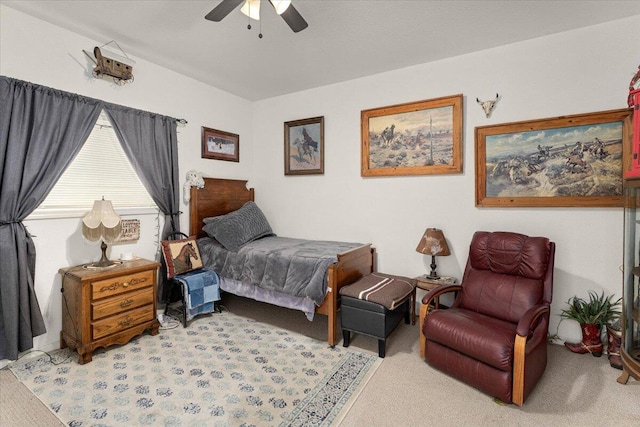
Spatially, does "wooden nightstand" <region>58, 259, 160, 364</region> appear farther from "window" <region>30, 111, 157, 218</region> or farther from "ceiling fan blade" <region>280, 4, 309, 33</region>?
"ceiling fan blade" <region>280, 4, 309, 33</region>

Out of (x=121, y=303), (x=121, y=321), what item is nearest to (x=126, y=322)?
(x=121, y=321)

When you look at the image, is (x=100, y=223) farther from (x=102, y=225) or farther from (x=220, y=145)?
(x=220, y=145)

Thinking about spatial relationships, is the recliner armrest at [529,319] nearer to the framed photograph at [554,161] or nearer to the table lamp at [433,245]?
the table lamp at [433,245]

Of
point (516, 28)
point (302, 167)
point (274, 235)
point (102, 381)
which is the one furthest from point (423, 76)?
point (102, 381)

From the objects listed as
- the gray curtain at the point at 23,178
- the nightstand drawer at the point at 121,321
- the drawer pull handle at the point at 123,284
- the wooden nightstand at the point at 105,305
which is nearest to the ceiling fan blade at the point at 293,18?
the gray curtain at the point at 23,178

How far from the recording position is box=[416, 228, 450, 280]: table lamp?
125 inches

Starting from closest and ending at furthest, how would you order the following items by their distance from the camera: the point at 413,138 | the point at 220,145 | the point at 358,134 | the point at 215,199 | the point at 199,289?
the point at 199,289, the point at 413,138, the point at 358,134, the point at 215,199, the point at 220,145

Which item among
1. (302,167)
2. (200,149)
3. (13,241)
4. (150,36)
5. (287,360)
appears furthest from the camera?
(302,167)

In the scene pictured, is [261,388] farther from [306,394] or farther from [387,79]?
[387,79]

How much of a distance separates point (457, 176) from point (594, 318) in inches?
67.0

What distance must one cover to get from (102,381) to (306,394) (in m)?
1.53

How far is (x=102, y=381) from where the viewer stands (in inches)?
90.5

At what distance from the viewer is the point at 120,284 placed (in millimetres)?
2764

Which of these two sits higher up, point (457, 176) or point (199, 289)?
point (457, 176)
